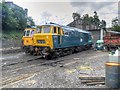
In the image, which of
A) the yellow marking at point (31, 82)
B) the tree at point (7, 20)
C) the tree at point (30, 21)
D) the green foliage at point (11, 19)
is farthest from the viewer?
the tree at point (30, 21)

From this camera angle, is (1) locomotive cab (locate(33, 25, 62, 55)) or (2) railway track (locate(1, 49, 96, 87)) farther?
(1) locomotive cab (locate(33, 25, 62, 55))

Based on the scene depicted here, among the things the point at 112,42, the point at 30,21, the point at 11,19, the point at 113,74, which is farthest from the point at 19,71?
the point at 30,21

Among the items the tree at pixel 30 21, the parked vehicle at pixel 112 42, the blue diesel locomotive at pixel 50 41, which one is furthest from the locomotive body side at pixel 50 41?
the tree at pixel 30 21

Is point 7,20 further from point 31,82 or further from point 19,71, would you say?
point 31,82

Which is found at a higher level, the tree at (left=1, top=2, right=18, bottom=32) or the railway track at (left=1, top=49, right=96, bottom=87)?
the tree at (left=1, top=2, right=18, bottom=32)

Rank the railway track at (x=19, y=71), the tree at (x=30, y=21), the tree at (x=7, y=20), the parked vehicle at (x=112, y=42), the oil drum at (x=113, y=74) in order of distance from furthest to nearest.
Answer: the tree at (x=30, y=21) < the tree at (x=7, y=20) < the parked vehicle at (x=112, y=42) < the railway track at (x=19, y=71) < the oil drum at (x=113, y=74)

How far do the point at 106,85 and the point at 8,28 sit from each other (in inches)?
1199

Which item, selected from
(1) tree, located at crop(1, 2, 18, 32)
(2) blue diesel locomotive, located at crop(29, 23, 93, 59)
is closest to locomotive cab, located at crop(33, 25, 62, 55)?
(2) blue diesel locomotive, located at crop(29, 23, 93, 59)

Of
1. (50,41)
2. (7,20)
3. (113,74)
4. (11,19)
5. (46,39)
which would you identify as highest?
(11,19)

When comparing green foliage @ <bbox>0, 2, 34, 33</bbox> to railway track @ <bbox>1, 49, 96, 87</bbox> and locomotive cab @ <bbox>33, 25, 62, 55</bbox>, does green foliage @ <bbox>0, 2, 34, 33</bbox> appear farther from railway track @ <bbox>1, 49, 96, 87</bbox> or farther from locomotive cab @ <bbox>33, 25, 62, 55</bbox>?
railway track @ <bbox>1, 49, 96, 87</bbox>

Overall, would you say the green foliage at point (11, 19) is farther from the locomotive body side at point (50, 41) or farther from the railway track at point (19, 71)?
the railway track at point (19, 71)

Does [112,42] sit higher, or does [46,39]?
[46,39]

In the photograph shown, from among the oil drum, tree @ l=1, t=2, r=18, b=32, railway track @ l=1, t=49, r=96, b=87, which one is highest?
tree @ l=1, t=2, r=18, b=32

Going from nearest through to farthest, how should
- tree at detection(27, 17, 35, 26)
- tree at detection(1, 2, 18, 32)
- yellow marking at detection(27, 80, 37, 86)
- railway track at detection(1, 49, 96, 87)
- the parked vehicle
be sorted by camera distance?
yellow marking at detection(27, 80, 37, 86) → railway track at detection(1, 49, 96, 87) → the parked vehicle → tree at detection(1, 2, 18, 32) → tree at detection(27, 17, 35, 26)
